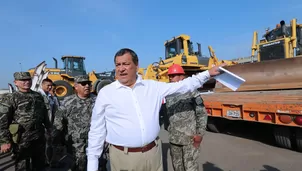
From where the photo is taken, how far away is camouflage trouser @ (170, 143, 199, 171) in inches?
108

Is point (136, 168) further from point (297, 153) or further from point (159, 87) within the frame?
point (297, 153)

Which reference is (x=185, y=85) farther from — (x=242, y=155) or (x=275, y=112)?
(x=242, y=155)

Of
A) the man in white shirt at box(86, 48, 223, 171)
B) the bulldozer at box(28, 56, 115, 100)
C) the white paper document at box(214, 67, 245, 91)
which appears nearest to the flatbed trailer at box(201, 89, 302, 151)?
the white paper document at box(214, 67, 245, 91)

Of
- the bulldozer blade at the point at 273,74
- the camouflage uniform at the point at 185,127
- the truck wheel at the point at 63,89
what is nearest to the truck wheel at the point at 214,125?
the bulldozer blade at the point at 273,74

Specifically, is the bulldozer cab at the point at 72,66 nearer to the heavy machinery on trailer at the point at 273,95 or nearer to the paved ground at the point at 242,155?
the paved ground at the point at 242,155

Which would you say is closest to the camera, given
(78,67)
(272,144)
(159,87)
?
(159,87)

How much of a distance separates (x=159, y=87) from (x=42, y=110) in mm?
2444

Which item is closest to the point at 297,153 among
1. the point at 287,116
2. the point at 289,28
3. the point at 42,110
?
the point at 287,116

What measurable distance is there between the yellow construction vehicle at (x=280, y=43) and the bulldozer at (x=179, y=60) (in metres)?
2.19

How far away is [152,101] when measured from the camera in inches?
73.2

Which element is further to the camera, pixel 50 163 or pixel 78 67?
pixel 78 67

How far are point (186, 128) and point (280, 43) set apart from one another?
7.32 m

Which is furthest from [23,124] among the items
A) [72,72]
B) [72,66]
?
[72,66]

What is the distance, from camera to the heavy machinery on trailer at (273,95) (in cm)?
406
